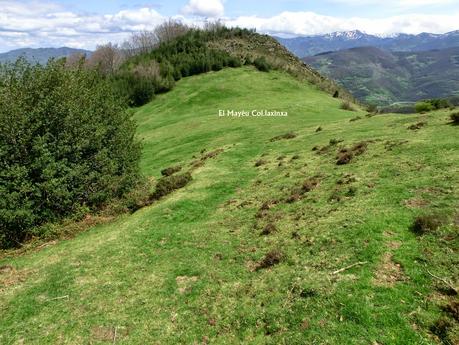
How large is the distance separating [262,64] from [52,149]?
9665cm

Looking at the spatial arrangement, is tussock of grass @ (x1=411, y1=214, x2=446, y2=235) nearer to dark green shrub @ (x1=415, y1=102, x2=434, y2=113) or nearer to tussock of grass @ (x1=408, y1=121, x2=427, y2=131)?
tussock of grass @ (x1=408, y1=121, x2=427, y2=131)

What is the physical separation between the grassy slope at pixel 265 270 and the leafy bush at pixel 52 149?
408cm

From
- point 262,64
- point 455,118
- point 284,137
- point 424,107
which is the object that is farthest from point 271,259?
point 262,64

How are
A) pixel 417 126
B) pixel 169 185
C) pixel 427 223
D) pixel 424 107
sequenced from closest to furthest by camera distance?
pixel 427 223, pixel 417 126, pixel 169 185, pixel 424 107

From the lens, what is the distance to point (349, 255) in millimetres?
15922

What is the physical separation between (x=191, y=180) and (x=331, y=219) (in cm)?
1785

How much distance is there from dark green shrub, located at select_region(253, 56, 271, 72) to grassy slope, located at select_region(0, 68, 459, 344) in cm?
8802

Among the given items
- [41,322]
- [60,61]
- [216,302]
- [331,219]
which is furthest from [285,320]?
[60,61]

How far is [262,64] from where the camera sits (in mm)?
118688

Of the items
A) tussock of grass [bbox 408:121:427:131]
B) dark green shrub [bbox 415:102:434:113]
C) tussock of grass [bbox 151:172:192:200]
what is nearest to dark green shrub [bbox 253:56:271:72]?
dark green shrub [bbox 415:102:434:113]

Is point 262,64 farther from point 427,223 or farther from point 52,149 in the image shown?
point 427,223

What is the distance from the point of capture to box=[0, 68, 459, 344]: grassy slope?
44.3 ft

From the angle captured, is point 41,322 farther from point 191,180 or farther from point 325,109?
point 325,109

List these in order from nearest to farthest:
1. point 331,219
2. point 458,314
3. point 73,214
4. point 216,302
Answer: point 458,314
point 216,302
point 331,219
point 73,214
